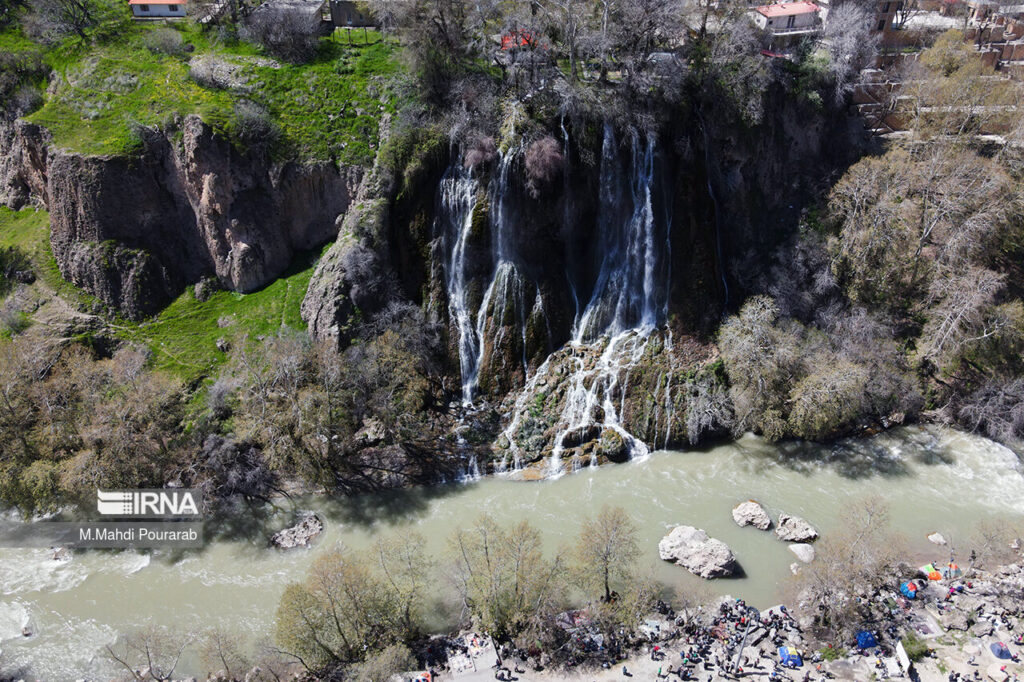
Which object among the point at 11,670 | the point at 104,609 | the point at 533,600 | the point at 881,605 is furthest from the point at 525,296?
the point at 11,670

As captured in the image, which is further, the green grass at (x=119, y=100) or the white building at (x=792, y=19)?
the white building at (x=792, y=19)

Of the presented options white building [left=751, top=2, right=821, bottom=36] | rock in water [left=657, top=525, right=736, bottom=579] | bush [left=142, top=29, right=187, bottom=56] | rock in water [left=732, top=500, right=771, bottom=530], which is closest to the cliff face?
bush [left=142, top=29, right=187, bottom=56]

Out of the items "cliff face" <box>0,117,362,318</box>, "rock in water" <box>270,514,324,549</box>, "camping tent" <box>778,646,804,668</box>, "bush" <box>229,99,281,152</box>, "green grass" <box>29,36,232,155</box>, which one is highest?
"green grass" <box>29,36,232,155</box>

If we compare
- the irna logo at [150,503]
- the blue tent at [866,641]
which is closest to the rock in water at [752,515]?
the blue tent at [866,641]

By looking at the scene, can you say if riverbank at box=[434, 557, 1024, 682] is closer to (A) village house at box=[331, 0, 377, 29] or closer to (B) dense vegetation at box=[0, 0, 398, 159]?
(B) dense vegetation at box=[0, 0, 398, 159]

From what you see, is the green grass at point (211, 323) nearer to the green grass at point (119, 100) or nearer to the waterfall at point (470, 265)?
the waterfall at point (470, 265)

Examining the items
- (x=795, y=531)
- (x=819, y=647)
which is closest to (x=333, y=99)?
(x=795, y=531)

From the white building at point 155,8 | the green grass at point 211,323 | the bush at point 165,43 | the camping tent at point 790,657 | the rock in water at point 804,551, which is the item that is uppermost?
the white building at point 155,8
